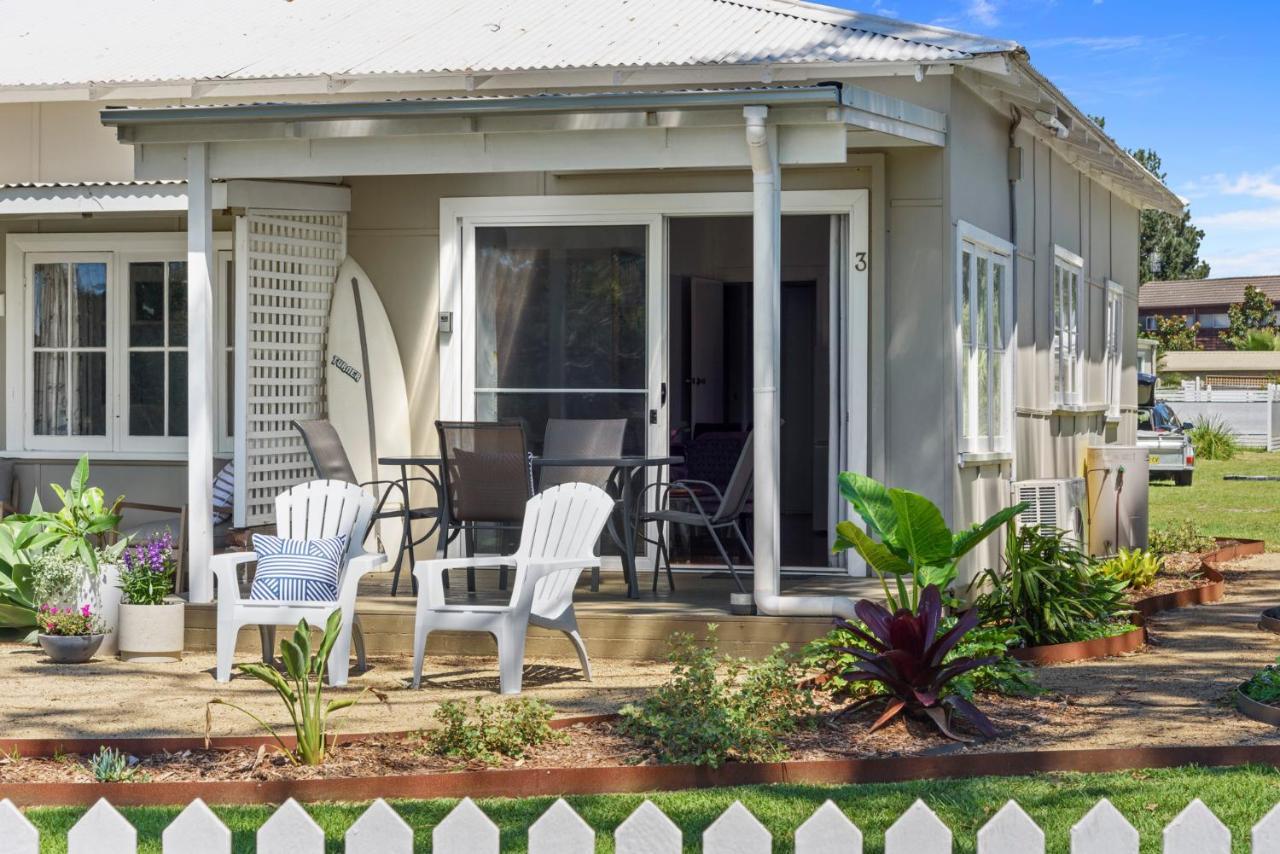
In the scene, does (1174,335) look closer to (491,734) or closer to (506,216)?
(506,216)

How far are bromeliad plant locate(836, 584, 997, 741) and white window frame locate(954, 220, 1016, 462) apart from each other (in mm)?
3412

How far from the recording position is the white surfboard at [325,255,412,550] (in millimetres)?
10141

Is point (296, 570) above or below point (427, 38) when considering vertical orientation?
below

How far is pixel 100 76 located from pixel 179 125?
93.6 inches

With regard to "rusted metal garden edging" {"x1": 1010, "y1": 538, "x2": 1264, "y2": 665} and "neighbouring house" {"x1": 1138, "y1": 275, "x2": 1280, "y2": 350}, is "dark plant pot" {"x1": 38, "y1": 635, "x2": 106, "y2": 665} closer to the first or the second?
"rusted metal garden edging" {"x1": 1010, "y1": 538, "x2": 1264, "y2": 665}

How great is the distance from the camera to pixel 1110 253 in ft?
51.8

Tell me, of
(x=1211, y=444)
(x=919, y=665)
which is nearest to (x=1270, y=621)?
(x=919, y=665)

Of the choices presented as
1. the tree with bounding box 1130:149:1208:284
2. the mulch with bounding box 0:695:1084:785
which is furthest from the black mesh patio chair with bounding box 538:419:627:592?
the tree with bounding box 1130:149:1208:284

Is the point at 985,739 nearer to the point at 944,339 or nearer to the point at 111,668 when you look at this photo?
the point at 944,339

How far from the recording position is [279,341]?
9797mm

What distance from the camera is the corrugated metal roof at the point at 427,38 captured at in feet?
32.3

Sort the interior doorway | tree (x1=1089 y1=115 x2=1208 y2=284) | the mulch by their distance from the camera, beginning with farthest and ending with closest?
tree (x1=1089 y1=115 x2=1208 y2=284) → the interior doorway → the mulch

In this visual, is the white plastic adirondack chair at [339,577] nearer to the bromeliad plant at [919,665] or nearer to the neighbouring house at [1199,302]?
the bromeliad plant at [919,665]

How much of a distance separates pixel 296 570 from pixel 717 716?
2687 millimetres
